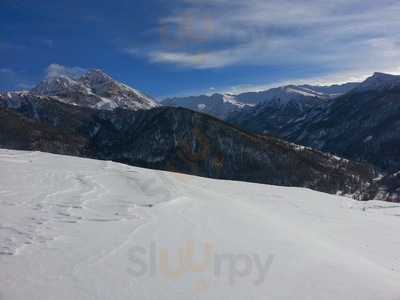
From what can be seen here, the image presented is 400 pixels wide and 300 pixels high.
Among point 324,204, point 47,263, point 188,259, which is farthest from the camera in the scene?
point 324,204

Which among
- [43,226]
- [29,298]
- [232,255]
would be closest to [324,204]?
[232,255]

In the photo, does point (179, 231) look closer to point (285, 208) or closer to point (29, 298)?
point (29, 298)

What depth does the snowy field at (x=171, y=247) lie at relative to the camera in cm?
618

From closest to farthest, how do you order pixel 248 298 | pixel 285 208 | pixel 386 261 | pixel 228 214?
1. pixel 248 298
2. pixel 386 261
3. pixel 228 214
4. pixel 285 208

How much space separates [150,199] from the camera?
1320 centimetres

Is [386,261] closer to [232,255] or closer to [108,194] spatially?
[232,255]

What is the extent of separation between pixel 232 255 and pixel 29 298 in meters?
3.93

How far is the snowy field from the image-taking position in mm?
6176

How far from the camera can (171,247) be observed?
807 centimetres

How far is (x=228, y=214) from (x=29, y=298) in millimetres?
7279

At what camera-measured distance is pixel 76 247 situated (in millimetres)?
7566

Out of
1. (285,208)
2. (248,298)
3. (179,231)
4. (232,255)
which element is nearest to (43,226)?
(179,231)

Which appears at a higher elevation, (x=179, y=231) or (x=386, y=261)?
(x=179, y=231)

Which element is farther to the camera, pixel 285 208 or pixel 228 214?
pixel 285 208
